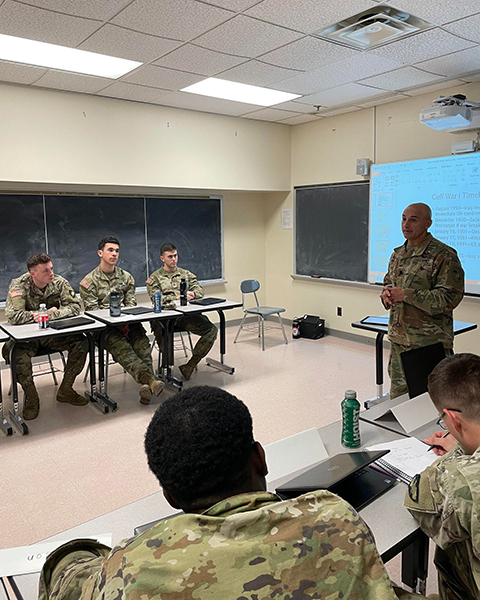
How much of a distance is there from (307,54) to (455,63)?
131cm

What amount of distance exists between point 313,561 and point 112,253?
4116 millimetres

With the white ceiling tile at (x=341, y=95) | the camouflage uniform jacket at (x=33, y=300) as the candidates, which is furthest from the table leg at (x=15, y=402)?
the white ceiling tile at (x=341, y=95)

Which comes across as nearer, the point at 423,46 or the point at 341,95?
the point at 423,46

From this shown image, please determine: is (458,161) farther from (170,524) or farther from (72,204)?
(170,524)

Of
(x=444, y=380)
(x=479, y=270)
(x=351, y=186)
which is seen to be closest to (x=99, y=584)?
(x=444, y=380)

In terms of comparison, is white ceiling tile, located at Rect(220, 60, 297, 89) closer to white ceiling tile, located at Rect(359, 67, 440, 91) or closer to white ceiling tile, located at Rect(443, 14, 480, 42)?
white ceiling tile, located at Rect(359, 67, 440, 91)

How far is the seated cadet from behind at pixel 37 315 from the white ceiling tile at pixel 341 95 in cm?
316

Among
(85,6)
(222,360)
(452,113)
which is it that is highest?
(85,6)

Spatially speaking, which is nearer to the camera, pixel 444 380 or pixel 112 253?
pixel 444 380

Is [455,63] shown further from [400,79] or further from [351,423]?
[351,423]

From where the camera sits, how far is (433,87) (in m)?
4.89

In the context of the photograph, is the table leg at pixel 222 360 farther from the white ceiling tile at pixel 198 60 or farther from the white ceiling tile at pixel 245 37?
the white ceiling tile at pixel 245 37

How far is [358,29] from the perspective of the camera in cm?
340

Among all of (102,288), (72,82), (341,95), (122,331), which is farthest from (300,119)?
(122,331)
